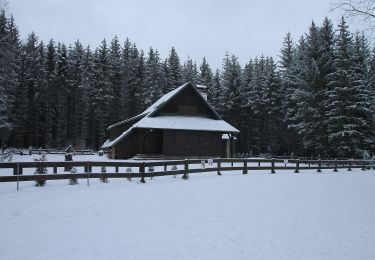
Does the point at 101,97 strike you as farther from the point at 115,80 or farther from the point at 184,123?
the point at 184,123

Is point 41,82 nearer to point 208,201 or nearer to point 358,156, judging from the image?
point 358,156

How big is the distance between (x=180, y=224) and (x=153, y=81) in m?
53.7

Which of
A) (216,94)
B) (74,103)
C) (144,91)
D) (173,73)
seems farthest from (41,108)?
(216,94)

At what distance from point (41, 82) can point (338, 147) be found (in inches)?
2047

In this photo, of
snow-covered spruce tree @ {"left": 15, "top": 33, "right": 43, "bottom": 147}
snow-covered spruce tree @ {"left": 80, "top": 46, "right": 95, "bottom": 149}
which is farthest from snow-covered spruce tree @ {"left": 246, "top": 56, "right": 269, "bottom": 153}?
snow-covered spruce tree @ {"left": 15, "top": 33, "right": 43, "bottom": 147}

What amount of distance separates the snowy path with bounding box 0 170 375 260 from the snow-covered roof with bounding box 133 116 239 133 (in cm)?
1954

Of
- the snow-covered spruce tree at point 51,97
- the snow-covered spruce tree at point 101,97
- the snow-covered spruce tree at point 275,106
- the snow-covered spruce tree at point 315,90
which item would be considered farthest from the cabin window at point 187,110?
the snow-covered spruce tree at point 51,97

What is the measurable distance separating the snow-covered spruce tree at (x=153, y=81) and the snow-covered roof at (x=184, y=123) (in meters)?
23.8

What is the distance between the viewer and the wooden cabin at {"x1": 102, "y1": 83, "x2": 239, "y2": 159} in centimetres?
3422

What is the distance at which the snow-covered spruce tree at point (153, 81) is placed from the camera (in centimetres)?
5967

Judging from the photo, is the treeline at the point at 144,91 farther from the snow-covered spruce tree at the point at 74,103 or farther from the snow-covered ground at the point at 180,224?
the snow-covered ground at the point at 180,224

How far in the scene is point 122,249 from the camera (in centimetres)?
637

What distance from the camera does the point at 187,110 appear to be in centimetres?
3716

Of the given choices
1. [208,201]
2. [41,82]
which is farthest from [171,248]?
[41,82]
